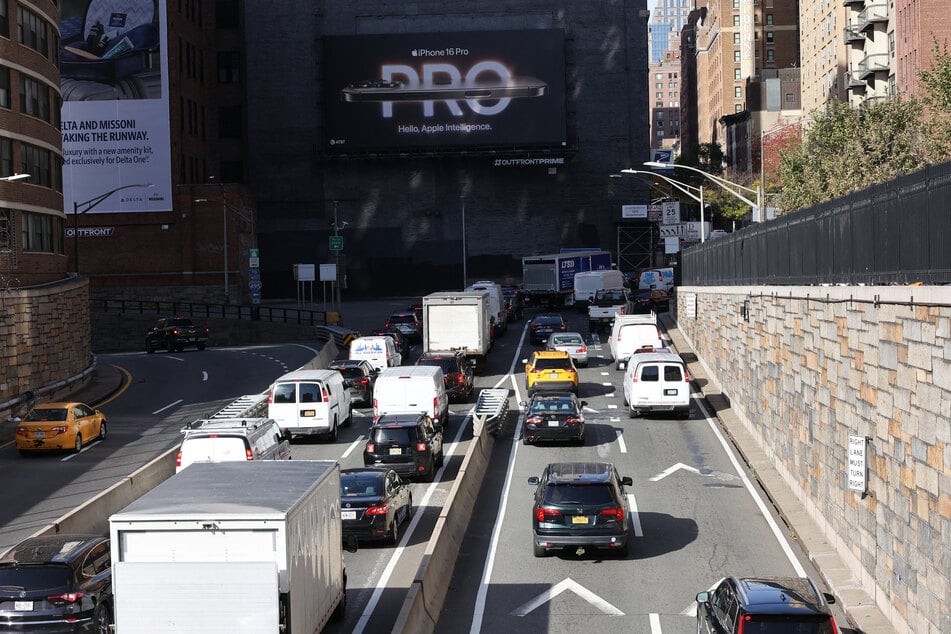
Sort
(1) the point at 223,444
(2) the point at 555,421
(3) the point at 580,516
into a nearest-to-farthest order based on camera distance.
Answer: (3) the point at 580,516
(1) the point at 223,444
(2) the point at 555,421

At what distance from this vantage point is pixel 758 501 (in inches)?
1091

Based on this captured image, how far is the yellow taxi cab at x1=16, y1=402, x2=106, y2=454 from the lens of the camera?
34656mm

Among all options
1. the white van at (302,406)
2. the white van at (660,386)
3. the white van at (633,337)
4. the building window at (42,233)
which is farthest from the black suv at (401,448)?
the building window at (42,233)

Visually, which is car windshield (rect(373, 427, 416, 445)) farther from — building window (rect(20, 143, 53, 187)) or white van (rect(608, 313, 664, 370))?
building window (rect(20, 143, 53, 187))

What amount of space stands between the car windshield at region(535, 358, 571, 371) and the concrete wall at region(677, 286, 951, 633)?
43.8ft

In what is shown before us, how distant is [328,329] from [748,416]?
42150 millimetres

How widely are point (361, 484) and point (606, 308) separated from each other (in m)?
43.6

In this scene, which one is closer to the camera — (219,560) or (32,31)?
(219,560)

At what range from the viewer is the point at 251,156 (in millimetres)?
102562

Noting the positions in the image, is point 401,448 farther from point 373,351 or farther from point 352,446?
point 373,351

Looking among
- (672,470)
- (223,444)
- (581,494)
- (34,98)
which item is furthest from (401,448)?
(34,98)

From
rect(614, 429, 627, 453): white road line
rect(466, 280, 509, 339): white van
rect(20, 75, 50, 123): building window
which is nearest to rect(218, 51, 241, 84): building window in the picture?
rect(466, 280, 509, 339): white van

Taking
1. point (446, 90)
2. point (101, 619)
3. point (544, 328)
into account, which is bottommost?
point (101, 619)

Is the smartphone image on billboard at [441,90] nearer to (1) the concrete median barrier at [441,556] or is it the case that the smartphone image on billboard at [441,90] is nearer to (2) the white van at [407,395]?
(2) the white van at [407,395]
